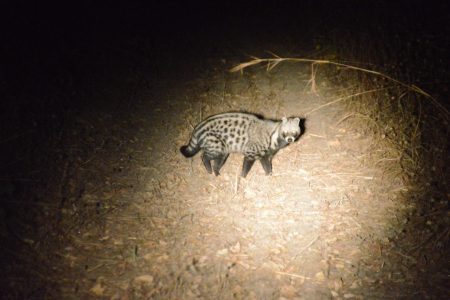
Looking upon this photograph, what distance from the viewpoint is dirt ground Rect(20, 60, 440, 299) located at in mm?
4406

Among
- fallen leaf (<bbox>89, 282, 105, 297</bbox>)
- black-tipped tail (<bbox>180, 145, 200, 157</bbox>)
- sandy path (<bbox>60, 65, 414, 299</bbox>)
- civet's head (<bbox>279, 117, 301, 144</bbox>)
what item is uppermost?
civet's head (<bbox>279, 117, 301, 144</bbox>)

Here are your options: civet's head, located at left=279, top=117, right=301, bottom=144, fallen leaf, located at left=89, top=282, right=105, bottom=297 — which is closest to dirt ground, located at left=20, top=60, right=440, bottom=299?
fallen leaf, located at left=89, top=282, right=105, bottom=297

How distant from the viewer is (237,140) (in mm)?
6262

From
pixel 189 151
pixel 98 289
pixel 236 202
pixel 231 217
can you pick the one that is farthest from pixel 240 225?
pixel 98 289

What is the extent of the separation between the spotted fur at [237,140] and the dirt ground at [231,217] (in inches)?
7.9

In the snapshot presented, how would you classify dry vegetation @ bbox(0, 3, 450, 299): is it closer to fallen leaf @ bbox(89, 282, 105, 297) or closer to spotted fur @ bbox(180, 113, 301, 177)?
fallen leaf @ bbox(89, 282, 105, 297)

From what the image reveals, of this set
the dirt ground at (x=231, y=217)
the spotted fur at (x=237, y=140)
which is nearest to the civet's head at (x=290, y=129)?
the spotted fur at (x=237, y=140)

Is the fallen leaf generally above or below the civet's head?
below

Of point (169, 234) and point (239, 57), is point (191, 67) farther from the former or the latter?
point (169, 234)

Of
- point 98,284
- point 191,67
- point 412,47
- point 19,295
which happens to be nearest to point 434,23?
point 412,47

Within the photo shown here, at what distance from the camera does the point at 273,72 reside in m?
8.27

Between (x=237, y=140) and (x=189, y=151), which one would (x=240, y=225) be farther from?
(x=189, y=151)

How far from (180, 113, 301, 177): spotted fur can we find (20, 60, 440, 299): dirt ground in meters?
0.20

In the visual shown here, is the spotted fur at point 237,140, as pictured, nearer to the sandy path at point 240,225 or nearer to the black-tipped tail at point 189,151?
the black-tipped tail at point 189,151
